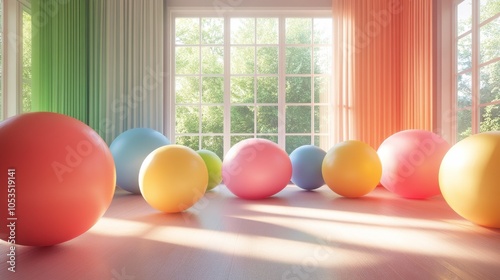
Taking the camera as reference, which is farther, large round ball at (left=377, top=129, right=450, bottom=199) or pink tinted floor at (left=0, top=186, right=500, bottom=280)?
large round ball at (left=377, top=129, right=450, bottom=199)

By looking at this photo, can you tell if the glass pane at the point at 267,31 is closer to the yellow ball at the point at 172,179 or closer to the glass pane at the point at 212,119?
the glass pane at the point at 212,119

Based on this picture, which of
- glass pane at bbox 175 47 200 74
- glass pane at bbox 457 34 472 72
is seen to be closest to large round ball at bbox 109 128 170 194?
glass pane at bbox 175 47 200 74

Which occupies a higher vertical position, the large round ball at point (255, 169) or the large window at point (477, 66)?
the large window at point (477, 66)

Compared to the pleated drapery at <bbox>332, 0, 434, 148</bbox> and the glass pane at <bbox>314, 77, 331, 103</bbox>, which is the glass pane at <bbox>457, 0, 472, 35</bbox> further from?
the glass pane at <bbox>314, 77, 331, 103</bbox>

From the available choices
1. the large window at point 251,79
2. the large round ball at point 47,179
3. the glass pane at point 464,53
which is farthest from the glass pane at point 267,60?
the large round ball at point 47,179

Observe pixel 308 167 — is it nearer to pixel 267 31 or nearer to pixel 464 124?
pixel 464 124

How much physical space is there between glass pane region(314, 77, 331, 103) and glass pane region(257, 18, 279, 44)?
0.80 metres

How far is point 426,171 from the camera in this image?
10.1 ft

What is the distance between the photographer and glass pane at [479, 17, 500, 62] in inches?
134

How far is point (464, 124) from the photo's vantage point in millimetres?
3768

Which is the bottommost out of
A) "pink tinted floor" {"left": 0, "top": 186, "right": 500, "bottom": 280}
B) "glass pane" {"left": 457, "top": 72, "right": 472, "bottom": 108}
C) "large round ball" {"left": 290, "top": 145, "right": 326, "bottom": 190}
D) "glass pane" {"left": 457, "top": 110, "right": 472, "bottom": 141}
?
"pink tinted floor" {"left": 0, "top": 186, "right": 500, "bottom": 280}

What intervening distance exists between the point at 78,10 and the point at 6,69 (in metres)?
1.38

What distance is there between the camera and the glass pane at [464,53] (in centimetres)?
376

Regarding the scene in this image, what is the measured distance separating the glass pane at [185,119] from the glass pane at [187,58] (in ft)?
1.66
